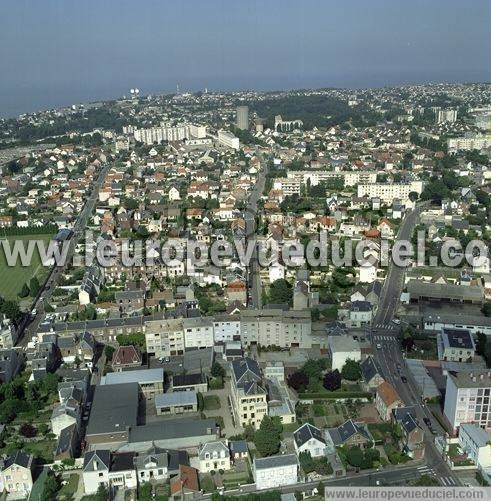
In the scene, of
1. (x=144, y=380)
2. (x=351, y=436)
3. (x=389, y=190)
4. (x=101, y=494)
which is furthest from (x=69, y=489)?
(x=389, y=190)

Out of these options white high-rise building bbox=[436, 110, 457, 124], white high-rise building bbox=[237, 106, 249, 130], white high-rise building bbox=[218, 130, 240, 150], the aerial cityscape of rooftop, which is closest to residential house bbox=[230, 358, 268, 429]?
the aerial cityscape of rooftop

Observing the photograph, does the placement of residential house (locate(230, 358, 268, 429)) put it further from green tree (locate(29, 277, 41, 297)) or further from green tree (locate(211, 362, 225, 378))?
green tree (locate(29, 277, 41, 297))

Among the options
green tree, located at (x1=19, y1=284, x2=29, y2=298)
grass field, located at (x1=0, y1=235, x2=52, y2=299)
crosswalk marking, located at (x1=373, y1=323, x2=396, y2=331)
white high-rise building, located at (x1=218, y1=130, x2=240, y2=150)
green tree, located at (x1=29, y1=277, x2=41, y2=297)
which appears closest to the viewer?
crosswalk marking, located at (x1=373, y1=323, x2=396, y2=331)

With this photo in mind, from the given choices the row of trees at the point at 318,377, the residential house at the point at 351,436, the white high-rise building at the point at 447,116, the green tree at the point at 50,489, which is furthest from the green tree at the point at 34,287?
the white high-rise building at the point at 447,116

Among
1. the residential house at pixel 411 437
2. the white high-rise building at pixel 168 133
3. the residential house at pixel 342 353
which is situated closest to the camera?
the residential house at pixel 411 437

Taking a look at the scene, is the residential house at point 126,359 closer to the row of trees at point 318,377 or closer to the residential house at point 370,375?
the row of trees at point 318,377

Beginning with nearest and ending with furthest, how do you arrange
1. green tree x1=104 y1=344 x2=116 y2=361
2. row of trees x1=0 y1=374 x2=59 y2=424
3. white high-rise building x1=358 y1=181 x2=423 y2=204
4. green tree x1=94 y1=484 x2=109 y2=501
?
green tree x1=94 y1=484 x2=109 y2=501, row of trees x1=0 y1=374 x2=59 y2=424, green tree x1=104 y1=344 x2=116 y2=361, white high-rise building x1=358 y1=181 x2=423 y2=204

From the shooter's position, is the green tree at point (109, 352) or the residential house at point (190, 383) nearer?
the residential house at point (190, 383)

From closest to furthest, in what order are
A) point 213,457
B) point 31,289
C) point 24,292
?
point 213,457 < point 24,292 < point 31,289

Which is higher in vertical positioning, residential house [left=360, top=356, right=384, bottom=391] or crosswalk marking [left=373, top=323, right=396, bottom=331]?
residential house [left=360, top=356, right=384, bottom=391]

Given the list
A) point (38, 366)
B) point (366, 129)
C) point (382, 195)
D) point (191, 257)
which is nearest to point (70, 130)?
point (366, 129)

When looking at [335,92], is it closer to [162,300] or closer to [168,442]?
[162,300]

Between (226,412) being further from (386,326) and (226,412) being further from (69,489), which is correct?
(386,326)
